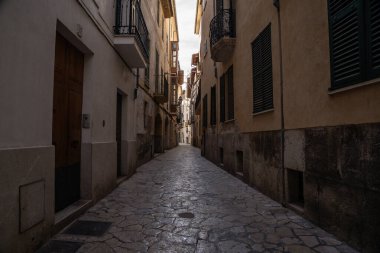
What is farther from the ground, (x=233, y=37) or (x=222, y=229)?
(x=233, y=37)

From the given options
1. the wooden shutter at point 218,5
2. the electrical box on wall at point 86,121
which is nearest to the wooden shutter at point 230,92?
the wooden shutter at point 218,5

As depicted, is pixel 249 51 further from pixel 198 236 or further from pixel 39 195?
pixel 39 195

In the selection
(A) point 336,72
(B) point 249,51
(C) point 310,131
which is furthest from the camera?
(B) point 249,51

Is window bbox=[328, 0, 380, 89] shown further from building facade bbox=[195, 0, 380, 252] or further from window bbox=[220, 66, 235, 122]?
window bbox=[220, 66, 235, 122]

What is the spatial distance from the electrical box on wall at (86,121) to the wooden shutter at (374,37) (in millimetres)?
4728

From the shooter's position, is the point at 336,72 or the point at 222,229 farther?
the point at 222,229

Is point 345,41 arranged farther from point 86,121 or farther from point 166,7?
point 166,7

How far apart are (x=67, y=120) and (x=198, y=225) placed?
2924 millimetres

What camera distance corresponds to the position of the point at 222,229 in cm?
400

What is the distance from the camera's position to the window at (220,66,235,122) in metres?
10.1

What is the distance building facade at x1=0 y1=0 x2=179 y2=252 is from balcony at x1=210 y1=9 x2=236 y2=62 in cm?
304

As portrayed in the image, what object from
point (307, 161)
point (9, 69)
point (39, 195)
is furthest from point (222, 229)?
point (9, 69)

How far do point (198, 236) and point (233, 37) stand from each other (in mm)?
7679

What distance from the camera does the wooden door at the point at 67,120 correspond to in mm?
4320
